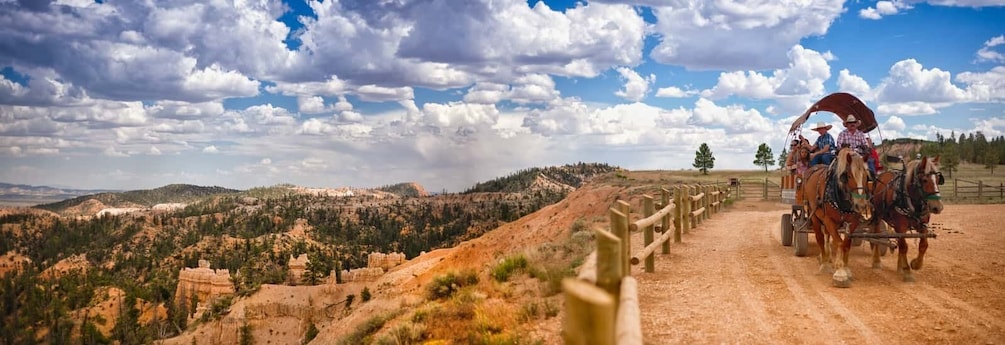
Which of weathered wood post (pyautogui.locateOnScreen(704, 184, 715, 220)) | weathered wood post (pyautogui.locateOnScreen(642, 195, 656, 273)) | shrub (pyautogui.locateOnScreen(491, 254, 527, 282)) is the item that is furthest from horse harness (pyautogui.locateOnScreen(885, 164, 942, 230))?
weathered wood post (pyautogui.locateOnScreen(704, 184, 715, 220))

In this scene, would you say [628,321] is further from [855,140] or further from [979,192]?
[979,192]

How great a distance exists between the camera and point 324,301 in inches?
3450

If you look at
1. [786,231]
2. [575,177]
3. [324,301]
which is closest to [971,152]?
[575,177]

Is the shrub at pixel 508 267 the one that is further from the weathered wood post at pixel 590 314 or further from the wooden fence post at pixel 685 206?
the weathered wood post at pixel 590 314

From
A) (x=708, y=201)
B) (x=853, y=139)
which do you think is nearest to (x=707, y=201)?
(x=708, y=201)

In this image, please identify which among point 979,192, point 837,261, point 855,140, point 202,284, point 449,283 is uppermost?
point 855,140

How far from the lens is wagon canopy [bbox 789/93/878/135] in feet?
48.9

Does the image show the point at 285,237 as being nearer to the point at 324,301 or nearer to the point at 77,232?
the point at 324,301

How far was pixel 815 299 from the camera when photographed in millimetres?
8602

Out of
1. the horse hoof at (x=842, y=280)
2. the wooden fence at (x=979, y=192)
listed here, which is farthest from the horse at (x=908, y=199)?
the wooden fence at (x=979, y=192)

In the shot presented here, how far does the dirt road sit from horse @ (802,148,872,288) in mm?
326

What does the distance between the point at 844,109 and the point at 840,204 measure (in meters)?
6.14

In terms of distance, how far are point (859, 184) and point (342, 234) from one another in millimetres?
138373

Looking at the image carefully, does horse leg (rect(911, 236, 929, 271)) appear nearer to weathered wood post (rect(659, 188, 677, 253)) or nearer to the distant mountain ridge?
weathered wood post (rect(659, 188, 677, 253))
